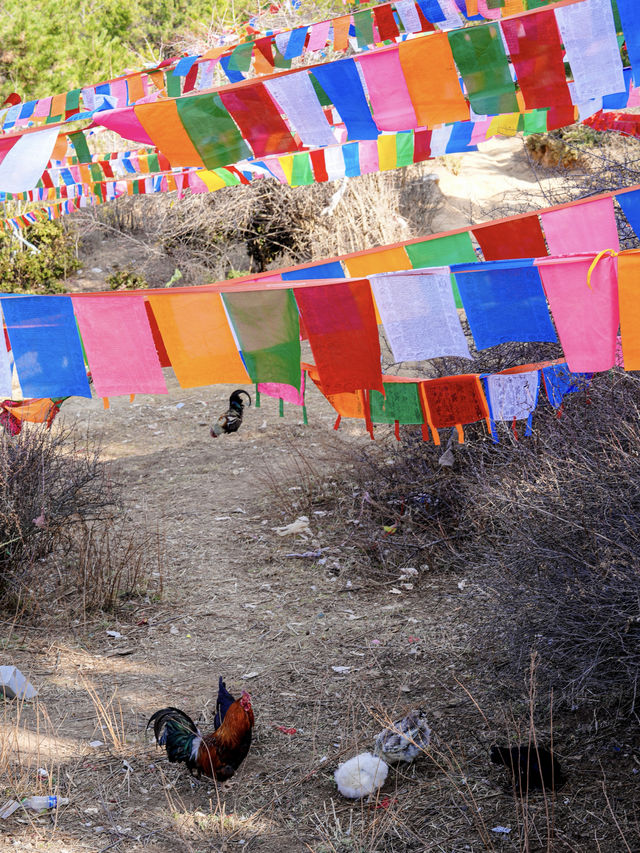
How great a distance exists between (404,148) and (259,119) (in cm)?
285

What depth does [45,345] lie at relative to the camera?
3570mm

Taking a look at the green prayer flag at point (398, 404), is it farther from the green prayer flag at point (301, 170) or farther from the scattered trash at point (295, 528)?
the green prayer flag at point (301, 170)

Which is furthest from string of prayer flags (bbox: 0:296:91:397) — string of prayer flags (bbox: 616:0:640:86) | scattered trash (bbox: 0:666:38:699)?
string of prayer flags (bbox: 616:0:640:86)

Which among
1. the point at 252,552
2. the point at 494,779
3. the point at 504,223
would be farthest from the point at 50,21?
the point at 494,779

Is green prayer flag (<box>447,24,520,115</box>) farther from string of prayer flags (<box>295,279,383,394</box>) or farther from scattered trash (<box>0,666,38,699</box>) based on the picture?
scattered trash (<box>0,666,38,699</box>)

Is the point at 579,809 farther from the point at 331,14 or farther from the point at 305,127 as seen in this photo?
the point at 331,14

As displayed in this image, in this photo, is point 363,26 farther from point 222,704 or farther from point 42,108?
point 222,704

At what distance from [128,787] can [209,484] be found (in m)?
4.82

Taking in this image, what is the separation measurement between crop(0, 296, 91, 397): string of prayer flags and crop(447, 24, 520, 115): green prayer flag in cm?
217

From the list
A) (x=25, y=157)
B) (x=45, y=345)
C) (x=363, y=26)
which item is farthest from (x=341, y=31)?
(x=45, y=345)

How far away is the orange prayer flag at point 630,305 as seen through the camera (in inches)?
122

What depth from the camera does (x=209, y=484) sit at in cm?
823

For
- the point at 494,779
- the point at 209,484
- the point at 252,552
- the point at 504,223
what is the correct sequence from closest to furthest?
the point at 494,779, the point at 504,223, the point at 252,552, the point at 209,484

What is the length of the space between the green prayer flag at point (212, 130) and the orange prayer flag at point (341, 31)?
319 cm
